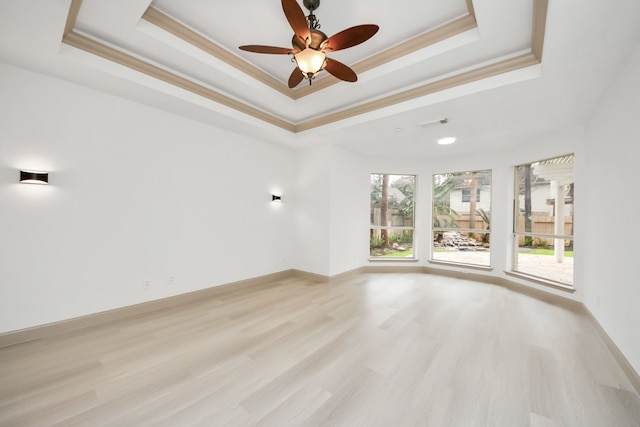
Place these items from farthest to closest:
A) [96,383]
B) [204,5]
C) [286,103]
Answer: [286,103] < [204,5] < [96,383]

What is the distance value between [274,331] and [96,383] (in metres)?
1.50

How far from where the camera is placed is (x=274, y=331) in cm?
277

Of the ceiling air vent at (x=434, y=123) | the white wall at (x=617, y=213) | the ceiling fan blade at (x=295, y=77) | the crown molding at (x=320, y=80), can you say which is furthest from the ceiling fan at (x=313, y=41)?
the white wall at (x=617, y=213)

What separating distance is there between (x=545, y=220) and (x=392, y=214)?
276 centimetres

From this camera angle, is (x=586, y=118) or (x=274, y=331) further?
(x=586, y=118)

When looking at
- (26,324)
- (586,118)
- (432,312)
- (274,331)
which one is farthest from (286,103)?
(586,118)

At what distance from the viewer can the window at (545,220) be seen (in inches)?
153

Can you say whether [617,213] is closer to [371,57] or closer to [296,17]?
[371,57]

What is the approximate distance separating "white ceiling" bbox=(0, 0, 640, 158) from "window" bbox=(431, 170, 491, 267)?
173 cm

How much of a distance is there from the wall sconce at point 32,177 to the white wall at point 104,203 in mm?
107

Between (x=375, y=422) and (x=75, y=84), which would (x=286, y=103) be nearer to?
(x=75, y=84)

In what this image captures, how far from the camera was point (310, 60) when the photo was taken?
1985 millimetres

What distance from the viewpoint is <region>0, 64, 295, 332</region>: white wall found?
8.02ft

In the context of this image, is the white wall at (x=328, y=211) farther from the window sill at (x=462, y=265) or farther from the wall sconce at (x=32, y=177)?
the wall sconce at (x=32, y=177)
